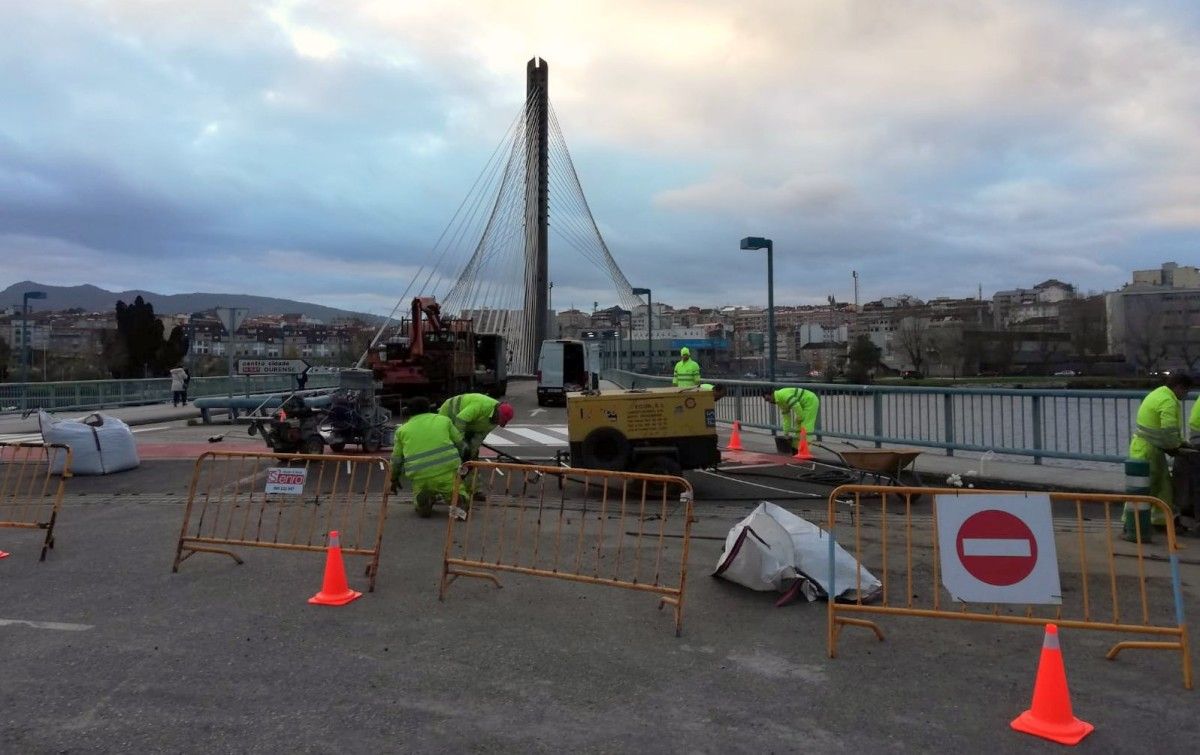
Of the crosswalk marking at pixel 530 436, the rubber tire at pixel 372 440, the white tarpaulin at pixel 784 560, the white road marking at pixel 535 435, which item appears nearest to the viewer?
the white tarpaulin at pixel 784 560

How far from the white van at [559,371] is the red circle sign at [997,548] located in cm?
2835

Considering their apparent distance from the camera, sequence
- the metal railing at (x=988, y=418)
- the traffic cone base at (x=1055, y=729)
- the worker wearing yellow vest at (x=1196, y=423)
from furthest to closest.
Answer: the metal railing at (x=988, y=418) → the worker wearing yellow vest at (x=1196, y=423) → the traffic cone base at (x=1055, y=729)

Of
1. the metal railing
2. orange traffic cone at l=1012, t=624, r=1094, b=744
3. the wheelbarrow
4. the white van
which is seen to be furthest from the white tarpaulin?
the white van

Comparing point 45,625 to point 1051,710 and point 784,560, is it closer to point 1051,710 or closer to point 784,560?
point 784,560

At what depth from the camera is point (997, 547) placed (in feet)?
15.8

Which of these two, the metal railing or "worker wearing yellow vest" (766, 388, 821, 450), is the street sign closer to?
"worker wearing yellow vest" (766, 388, 821, 450)

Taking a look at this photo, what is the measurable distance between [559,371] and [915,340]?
18.4 meters

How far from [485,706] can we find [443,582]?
1.91m

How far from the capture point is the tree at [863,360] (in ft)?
51.9

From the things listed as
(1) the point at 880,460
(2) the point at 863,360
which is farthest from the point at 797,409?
(1) the point at 880,460

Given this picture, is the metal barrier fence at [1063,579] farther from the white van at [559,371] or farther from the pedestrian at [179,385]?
the white van at [559,371]

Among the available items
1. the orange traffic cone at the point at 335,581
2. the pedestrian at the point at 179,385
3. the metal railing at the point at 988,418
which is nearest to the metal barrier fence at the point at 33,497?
the orange traffic cone at the point at 335,581

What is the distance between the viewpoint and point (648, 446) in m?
10.4

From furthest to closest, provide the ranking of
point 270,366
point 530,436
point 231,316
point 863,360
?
1. point 270,366
2. point 231,316
3. point 530,436
4. point 863,360
